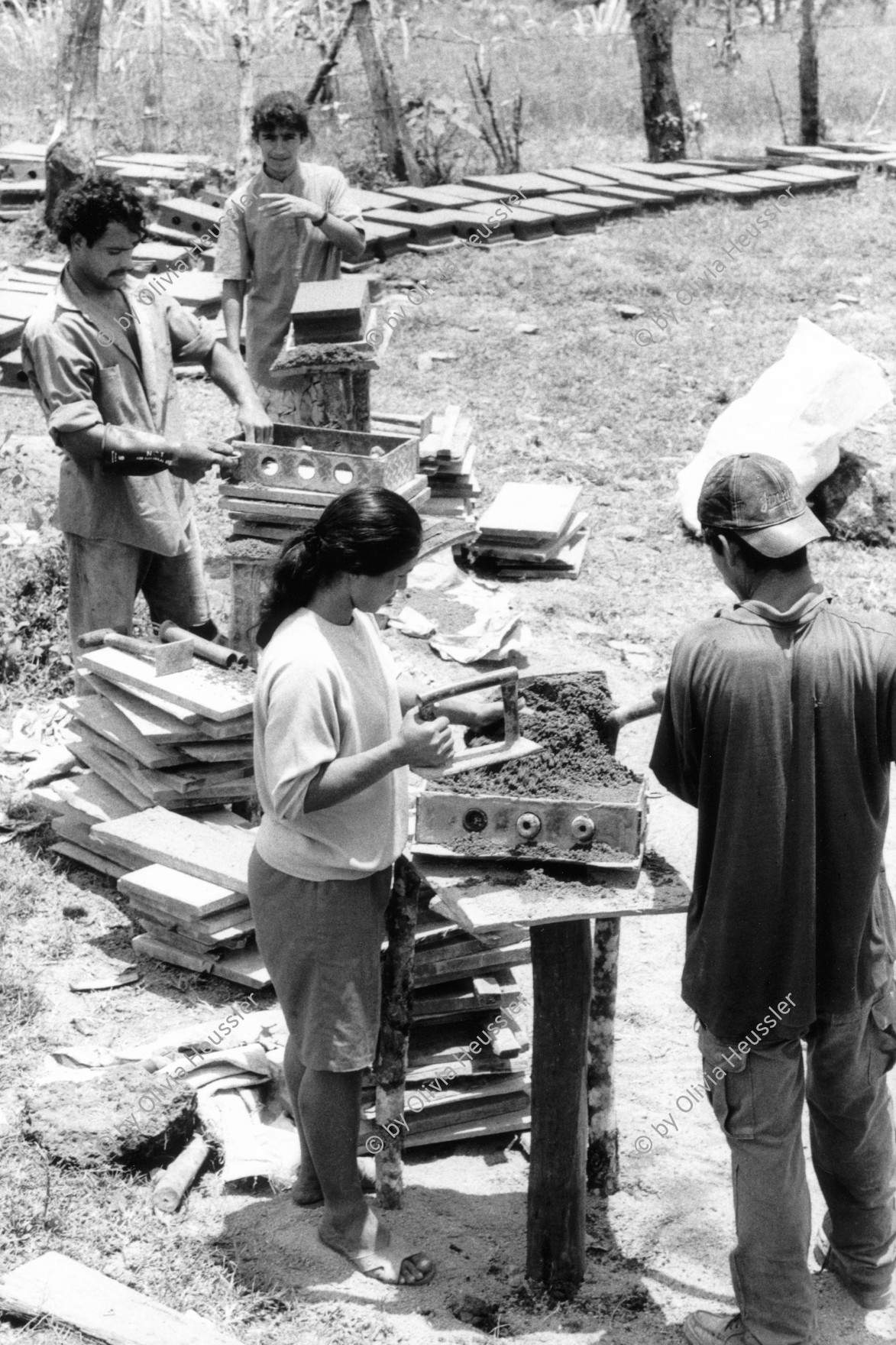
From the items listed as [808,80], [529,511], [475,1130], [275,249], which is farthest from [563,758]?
[808,80]

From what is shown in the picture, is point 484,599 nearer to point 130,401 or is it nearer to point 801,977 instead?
point 130,401

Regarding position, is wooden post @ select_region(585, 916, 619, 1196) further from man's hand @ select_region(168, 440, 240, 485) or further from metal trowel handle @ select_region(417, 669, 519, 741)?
man's hand @ select_region(168, 440, 240, 485)

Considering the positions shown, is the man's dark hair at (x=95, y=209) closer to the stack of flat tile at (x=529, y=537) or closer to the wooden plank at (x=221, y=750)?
the wooden plank at (x=221, y=750)

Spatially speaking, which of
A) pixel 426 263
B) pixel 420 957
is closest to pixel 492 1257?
pixel 420 957

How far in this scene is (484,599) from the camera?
297 inches

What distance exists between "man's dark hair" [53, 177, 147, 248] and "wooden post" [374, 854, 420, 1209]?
104 inches

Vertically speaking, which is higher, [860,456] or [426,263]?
[426,263]

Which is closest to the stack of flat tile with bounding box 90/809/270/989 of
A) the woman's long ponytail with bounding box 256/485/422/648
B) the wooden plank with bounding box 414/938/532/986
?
the wooden plank with bounding box 414/938/532/986

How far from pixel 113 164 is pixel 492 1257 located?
1297 cm

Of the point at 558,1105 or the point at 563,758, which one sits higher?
the point at 563,758

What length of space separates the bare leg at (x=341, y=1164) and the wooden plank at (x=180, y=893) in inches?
51.8

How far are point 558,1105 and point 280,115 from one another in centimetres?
515

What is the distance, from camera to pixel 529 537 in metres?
7.96

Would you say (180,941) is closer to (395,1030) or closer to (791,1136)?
(395,1030)
